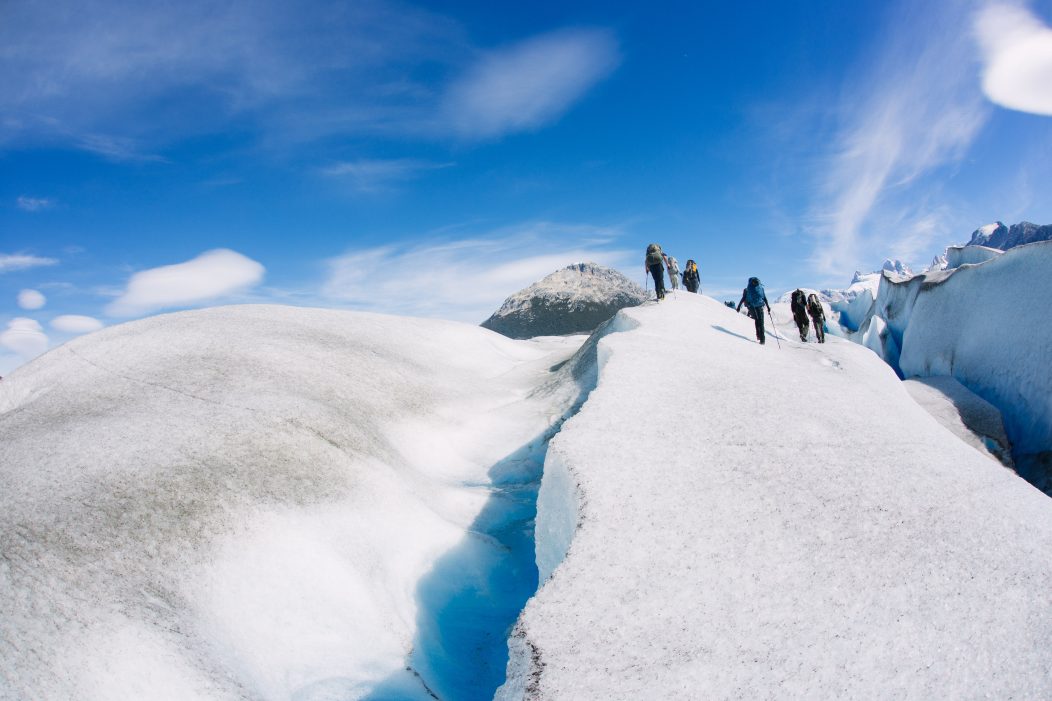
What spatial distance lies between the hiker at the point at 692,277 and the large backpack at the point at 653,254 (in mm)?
7198

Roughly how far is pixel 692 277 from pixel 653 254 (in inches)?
307

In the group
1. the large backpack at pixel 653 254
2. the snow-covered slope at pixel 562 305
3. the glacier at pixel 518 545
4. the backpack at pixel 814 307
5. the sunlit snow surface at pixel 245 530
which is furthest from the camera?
the snow-covered slope at pixel 562 305

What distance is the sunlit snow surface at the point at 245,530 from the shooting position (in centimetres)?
580

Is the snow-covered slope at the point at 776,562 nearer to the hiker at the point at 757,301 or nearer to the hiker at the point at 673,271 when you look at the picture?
the hiker at the point at 757,301

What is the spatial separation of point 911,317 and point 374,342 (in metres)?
30.5

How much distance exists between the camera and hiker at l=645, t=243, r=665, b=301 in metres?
20.3

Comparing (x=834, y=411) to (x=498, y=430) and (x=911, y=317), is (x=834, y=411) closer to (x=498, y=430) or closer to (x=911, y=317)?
(x=498, y=430)

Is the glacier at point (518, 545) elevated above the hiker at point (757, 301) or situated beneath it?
situated beneath

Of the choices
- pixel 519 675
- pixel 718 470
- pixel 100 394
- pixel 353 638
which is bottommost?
pixel 353 638

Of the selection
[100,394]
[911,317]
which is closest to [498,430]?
[100,394]

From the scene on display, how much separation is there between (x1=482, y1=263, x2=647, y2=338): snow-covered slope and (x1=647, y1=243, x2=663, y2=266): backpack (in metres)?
67.1

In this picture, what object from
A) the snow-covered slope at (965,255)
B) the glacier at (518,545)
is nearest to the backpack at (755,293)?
the glacier at (518,545)

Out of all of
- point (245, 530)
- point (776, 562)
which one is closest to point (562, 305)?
point (245, 530)

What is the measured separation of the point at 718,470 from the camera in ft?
24.5
